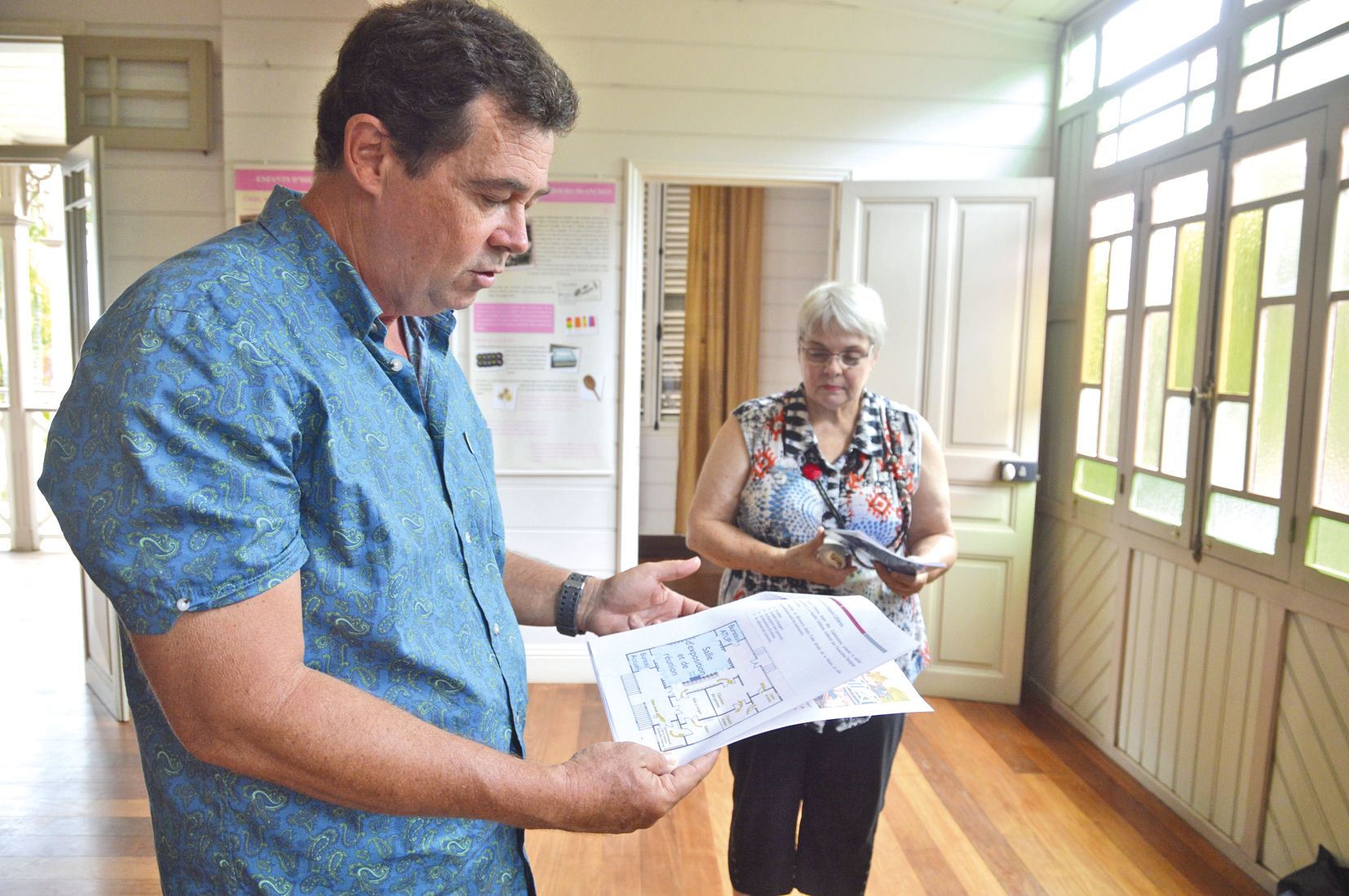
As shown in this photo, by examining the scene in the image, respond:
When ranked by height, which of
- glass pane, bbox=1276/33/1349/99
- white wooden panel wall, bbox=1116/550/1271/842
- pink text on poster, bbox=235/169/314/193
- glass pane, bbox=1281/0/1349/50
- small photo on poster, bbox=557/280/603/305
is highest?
glass pane, bbox=1281/0/1349/50

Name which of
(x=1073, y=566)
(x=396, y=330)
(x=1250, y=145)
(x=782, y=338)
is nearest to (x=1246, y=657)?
(x=1073, y=566)

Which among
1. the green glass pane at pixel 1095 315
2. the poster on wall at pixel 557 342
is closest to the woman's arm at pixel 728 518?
A: the poster on wall at pixel 557 342

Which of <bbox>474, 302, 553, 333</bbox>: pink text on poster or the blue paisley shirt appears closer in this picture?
Result: the blue paisley shirt

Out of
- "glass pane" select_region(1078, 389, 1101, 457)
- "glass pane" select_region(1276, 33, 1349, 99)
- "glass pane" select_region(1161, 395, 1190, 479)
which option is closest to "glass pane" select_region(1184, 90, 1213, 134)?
"glass pane" select_region(1276, 33, 1349, 99)

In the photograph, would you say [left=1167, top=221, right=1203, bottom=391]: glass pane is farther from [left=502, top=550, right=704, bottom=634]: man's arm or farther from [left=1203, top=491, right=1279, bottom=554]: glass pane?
[left=502, top=550, right=704, bottom=634]: man's arm

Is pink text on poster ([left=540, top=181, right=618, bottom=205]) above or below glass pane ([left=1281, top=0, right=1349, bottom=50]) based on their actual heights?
below

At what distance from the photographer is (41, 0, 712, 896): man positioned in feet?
1.97

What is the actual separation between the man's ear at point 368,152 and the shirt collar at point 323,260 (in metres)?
0.06

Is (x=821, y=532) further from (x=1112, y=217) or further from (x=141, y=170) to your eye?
(x=141, y=170)

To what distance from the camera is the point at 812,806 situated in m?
1.78

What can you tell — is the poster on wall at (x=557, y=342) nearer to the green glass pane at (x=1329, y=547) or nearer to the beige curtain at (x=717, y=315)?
the beige curtain at (x=717, y=315)

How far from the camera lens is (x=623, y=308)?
3.64 meters

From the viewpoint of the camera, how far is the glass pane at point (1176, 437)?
268 cm

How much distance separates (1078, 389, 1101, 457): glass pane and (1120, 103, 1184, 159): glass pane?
0.89 metres
